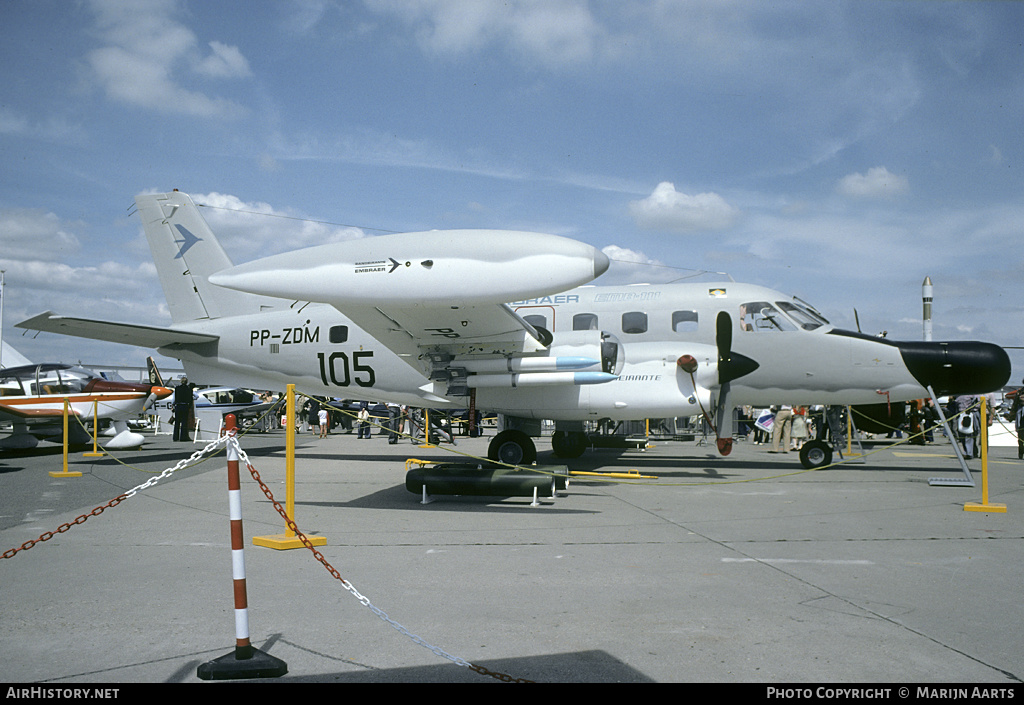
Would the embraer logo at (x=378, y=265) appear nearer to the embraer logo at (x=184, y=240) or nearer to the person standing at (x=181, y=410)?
the embraer logo at (x=184, y=240)

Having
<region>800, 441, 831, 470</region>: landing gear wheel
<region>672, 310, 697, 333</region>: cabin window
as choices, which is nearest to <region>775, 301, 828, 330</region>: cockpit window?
<region>672, 310, 697, 333</region>: cabin window

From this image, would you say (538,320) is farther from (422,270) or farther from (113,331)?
(113,331)

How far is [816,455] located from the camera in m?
12.9

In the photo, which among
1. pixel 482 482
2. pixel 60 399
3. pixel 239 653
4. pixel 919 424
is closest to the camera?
pixel 239 653

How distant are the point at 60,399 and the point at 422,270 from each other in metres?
14.0

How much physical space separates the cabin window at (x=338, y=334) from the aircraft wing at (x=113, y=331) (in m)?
2.78

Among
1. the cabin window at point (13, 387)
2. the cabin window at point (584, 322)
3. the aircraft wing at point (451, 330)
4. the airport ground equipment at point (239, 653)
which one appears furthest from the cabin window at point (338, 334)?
the cabin window at point (13, 387)

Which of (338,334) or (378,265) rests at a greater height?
(378,265)

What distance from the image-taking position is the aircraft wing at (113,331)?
1220cm

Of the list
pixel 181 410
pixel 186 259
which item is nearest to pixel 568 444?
pixel 186 259

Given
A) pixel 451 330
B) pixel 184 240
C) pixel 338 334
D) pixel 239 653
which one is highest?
pixel 184 240

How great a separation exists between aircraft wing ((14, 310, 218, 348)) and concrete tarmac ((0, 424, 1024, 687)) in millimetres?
3603
